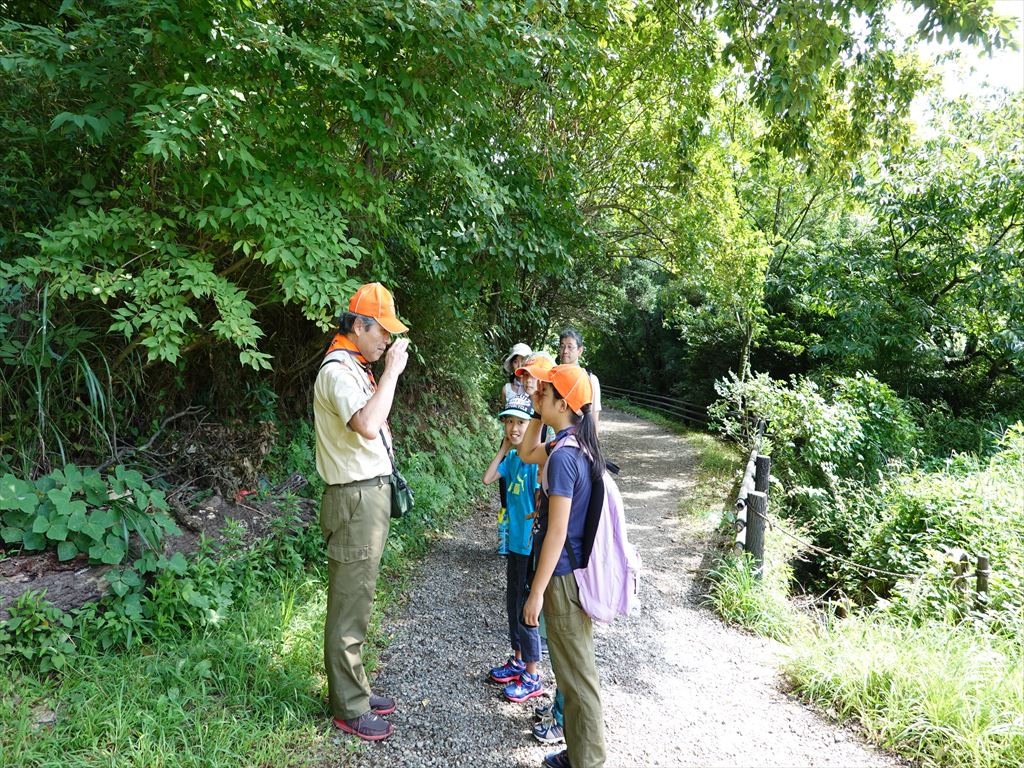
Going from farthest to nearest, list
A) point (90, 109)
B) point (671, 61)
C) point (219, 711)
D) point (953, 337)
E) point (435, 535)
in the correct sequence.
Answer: point (953, 337), point (671, 61), point (435, 535), point (90, 109), point (219, 711)

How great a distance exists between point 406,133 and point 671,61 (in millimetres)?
6261

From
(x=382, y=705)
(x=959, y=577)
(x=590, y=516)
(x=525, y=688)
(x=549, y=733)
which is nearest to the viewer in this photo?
(x=590, y=516)

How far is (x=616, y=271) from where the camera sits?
19.1 meters

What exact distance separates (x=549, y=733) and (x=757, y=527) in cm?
323

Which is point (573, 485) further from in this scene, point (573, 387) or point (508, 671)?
point (508, 671)

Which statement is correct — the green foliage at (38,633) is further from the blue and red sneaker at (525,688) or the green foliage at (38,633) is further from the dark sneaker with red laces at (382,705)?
the blue and red sneaker at (525,688)

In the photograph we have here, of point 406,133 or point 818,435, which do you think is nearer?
point 406,133

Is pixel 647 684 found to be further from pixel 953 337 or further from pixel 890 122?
pixel 953 337

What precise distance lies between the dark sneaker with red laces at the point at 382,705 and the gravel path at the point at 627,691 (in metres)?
0.09

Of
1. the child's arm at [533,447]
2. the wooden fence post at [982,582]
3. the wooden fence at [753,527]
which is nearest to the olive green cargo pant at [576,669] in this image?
the child's arm at [533,447]

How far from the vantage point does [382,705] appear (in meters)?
3.39

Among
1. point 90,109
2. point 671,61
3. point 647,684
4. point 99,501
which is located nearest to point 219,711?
point 99,501

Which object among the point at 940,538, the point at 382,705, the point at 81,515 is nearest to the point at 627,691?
the point at 382,705

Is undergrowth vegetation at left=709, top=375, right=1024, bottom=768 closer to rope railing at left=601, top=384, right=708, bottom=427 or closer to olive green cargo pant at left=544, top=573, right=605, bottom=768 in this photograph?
olive green cargo pant at left=544, top=573, right=605, bottom=768
